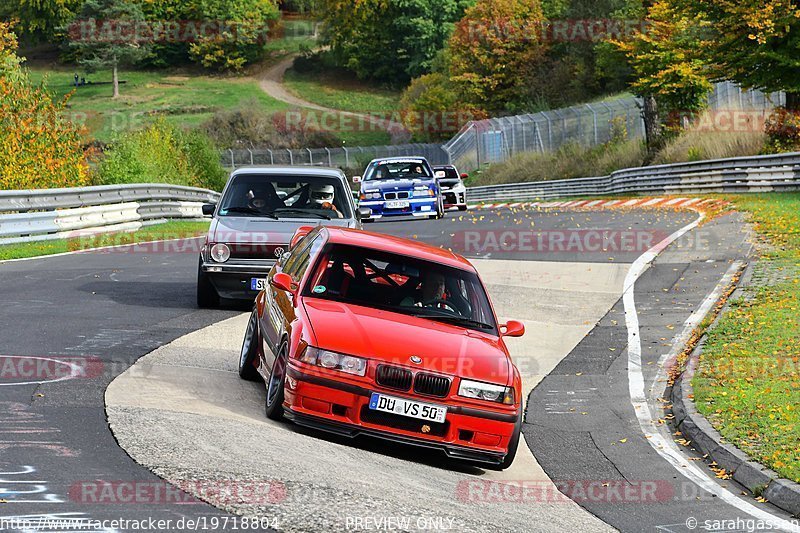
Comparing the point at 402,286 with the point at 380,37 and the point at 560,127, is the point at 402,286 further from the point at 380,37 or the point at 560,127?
the point at 380,37

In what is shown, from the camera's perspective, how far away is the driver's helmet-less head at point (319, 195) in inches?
611

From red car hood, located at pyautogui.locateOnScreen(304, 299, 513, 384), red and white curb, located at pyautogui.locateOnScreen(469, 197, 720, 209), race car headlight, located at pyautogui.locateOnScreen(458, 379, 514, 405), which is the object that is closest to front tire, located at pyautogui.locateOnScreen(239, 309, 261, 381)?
red car hood, located at pyautogui.locateOnScreen(304, 299, 513, 384)

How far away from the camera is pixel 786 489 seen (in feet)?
27.7

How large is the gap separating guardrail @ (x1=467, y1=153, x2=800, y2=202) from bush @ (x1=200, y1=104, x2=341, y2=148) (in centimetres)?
4247

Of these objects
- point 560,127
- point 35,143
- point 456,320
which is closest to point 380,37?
point 560,127

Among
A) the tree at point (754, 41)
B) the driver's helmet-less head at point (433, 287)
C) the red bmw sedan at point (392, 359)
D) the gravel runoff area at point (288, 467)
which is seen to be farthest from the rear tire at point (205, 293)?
the tree at point (754, 41)

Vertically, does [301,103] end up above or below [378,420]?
below

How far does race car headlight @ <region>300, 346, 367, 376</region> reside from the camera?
28.5ft

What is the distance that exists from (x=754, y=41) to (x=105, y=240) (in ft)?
68.8

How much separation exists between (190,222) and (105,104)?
80.0 meters

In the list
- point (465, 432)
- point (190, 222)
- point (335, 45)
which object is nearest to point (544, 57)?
point (335, 45)

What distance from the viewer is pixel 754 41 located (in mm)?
36812

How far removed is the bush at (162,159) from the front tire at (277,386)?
26335 millimetres

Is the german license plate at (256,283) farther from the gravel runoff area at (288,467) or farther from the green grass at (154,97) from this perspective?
the green grass at (154,97)
